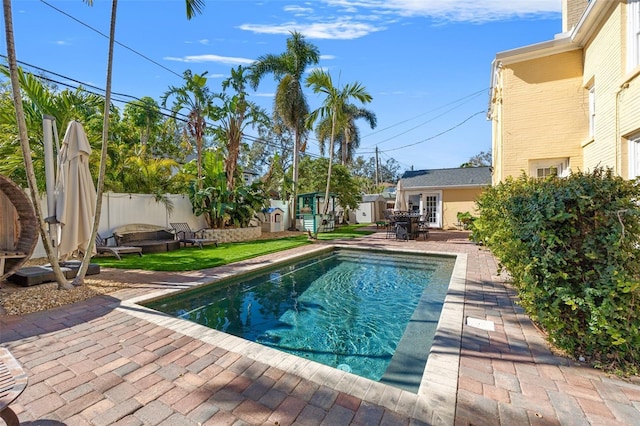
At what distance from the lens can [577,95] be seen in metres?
9.65

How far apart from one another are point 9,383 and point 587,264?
16.8 ft

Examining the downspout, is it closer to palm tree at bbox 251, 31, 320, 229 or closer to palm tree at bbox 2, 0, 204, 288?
palm tree at bbox 2, 0, 204, 288

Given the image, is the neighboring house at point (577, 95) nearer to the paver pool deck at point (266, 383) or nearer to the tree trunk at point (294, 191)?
the paver pool deck at point (266, 383)

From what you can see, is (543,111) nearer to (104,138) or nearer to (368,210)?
(104,138)

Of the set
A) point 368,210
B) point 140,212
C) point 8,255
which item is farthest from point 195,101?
point 368,210

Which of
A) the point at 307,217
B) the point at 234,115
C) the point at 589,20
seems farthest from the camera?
the point at 307,217

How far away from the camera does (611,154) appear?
7.34 metres

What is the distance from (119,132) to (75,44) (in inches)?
284

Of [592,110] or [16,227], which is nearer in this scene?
[16,227]

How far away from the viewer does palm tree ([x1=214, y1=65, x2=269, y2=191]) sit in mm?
14859

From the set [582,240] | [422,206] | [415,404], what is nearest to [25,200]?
[415,404]

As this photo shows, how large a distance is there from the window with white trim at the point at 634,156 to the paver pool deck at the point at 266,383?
5.02m

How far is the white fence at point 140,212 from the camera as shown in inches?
442

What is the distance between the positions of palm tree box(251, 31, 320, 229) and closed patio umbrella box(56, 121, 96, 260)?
43.4ft
